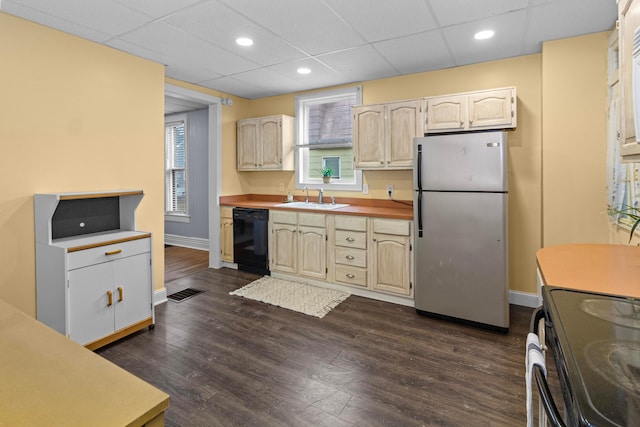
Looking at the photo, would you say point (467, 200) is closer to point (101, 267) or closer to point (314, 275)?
point (314, 275)

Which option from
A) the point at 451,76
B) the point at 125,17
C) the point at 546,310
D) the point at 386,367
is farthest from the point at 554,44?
the point at 125,17

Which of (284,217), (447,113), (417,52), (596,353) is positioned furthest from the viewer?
(284,217)

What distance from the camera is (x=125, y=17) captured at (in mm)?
2543

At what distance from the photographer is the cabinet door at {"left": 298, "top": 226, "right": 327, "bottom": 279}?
4.04 meters

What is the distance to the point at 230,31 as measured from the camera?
2.79 meters

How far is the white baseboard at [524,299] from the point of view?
344 cm

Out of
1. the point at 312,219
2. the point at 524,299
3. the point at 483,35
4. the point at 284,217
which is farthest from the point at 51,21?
the point at 524,299

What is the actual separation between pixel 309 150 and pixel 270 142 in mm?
566

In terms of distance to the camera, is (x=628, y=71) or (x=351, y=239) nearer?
(x=628, y=71)

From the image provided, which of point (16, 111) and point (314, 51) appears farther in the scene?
point (314, 51)

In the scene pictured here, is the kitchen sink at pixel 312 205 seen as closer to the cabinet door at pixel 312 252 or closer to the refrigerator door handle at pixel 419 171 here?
the cabinet door at pixel 312 252

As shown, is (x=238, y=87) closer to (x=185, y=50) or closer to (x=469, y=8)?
(x=185, y=50)

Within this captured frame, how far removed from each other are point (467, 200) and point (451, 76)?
5.18 ft

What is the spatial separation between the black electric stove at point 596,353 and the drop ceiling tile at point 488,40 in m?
2.28
